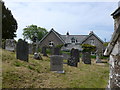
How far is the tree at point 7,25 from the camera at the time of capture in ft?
114

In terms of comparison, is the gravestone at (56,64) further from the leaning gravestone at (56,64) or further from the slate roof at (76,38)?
the slate roof at (76,38)

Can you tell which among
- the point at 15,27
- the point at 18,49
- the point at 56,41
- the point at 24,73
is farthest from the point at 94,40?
the point at 24,73

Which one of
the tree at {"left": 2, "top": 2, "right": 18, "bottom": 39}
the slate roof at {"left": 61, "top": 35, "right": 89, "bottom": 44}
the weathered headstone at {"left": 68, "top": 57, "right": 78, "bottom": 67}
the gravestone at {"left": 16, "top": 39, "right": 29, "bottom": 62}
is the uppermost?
the tree at {"left": 2, "top": 2, "right": 18, "bottom": 39}

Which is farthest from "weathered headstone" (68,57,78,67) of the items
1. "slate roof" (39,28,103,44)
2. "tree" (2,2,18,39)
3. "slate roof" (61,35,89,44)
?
"slate roof" (61,35,89,44)

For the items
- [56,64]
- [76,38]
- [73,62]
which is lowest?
[73,62]

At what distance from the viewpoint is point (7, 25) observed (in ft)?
117

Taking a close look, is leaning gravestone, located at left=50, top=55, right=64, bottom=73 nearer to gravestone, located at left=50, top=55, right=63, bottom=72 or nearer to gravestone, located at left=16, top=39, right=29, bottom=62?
gravestone, located at left=50, top=55, right=63, bottom=72

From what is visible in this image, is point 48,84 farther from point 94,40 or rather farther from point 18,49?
point 94,40

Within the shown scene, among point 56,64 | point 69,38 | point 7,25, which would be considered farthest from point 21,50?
point 69,38

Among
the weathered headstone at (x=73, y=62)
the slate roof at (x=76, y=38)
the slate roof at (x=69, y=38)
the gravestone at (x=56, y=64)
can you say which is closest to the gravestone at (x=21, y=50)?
the gravestone at (x=56, y=64)

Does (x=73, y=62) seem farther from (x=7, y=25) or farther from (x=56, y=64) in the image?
(x=7, y=25)

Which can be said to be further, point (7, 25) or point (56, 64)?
point (7, 25)

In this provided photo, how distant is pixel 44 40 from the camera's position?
136 ft

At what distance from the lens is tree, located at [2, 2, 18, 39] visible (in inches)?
1372
